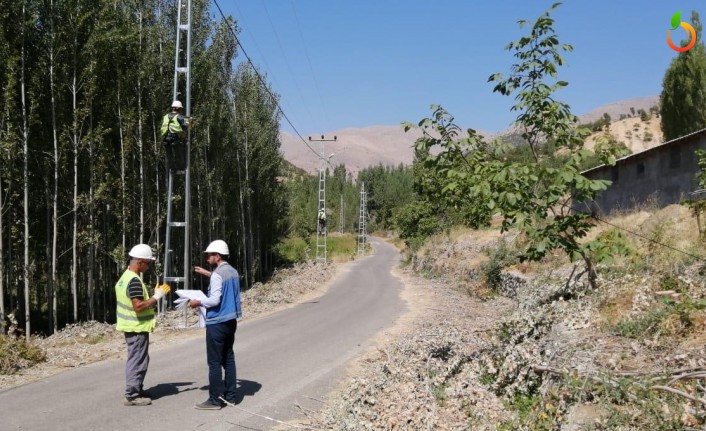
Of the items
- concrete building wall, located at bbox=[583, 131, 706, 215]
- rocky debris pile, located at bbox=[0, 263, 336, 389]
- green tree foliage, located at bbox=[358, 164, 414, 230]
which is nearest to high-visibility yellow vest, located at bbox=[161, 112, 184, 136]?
rocky debris pile, located at bbox=[0, 263, 336, 389]

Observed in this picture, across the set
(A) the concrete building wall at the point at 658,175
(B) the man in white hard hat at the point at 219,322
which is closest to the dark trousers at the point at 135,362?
(B) the man in white hard hat at the point at 219,322

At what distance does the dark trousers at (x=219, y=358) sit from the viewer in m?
6.52

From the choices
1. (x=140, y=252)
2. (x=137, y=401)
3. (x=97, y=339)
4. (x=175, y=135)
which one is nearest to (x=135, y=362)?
(x=137, y=401)

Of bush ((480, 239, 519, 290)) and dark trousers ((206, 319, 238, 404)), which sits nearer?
dark trousers ((206, 319, 238, 404))

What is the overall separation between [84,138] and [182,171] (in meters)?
6.57

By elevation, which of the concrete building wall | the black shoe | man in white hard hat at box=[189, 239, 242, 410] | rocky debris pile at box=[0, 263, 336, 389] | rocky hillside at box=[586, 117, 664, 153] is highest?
rocky hillside at box=[586, 117, 664, 153]

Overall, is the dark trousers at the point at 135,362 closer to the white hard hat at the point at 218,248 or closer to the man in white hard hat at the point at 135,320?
the man in white hard hat at the point at 135,320

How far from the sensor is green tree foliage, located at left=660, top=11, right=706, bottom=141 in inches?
1357

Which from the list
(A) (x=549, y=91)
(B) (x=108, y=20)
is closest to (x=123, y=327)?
(A) (x=549, y=91)

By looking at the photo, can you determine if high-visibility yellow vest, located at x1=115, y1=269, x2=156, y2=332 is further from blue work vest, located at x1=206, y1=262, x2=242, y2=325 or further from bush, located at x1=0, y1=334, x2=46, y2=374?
bush, located at x1=0, y1=334, x2=46, y2=374

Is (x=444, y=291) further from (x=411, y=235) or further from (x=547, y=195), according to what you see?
(x=411, y=235)

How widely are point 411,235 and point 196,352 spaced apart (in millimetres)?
39443

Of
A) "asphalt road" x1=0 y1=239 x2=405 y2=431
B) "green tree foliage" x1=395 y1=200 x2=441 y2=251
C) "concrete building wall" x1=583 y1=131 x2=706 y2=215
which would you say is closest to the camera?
"asphalt road" x1=0 y1=239 x2=405 y2=431

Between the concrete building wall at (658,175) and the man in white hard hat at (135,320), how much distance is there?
15146mm
